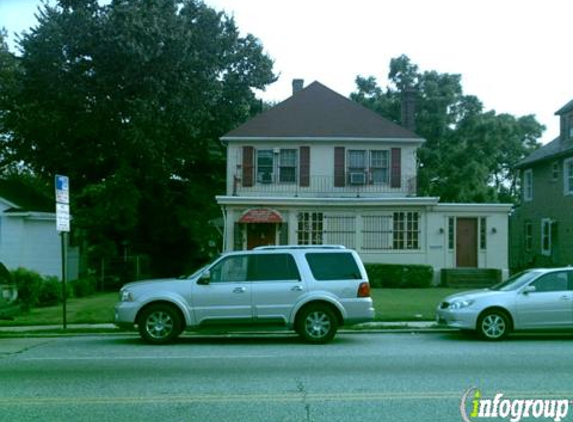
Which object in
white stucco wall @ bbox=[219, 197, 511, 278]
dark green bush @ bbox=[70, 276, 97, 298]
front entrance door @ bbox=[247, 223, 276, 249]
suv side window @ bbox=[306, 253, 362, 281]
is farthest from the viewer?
front entrance door @ bbox=[247, 223, 276, 249]

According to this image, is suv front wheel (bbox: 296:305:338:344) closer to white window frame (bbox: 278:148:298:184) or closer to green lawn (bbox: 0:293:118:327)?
green lawn (bbox: 0:293:118:327)

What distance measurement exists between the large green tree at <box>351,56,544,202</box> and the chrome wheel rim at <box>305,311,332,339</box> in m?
29.1

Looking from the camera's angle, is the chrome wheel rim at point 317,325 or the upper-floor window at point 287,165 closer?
the chrome wheel rim at point 317,325

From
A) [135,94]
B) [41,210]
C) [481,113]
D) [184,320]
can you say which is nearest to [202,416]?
[184,320]

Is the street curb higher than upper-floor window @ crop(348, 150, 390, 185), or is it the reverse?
upper-floor window @ crop(348, 150, 390, 185)

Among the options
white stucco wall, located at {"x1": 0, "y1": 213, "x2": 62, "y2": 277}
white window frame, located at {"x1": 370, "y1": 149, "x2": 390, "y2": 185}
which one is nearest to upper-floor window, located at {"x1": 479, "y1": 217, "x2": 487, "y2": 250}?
white window frame, located at {"x1": 370, "y1": 149, "x2": 390, "y2": 185}

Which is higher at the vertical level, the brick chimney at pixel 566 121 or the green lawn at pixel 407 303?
the brick chimney at pixel 566 121

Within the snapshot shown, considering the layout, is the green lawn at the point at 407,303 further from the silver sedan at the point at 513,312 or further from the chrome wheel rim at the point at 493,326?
the chrome wheel rim at the point at 493,326

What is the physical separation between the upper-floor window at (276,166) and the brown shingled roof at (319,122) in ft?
2.58

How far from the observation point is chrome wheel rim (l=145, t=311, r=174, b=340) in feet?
42.9

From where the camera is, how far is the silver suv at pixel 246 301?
13.1 meters

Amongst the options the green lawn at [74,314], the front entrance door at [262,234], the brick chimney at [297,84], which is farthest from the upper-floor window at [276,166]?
the green lawn at [74,314]

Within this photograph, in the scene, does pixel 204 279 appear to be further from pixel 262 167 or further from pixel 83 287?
pixel 262 167

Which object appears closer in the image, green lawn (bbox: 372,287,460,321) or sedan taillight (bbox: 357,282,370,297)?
sedan taillight (bbox: 357,282,370,297)
